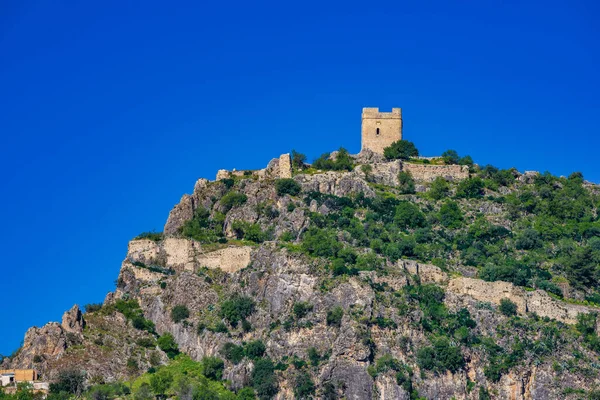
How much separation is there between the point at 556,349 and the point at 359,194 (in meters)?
26.9

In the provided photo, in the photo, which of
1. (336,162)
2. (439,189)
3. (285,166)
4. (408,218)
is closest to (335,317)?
(408,218)

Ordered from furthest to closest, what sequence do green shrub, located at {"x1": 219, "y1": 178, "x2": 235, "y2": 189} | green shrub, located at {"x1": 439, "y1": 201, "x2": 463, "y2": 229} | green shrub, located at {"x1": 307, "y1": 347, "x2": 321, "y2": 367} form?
1. green shrub, located at {"x1": 219, "y1": 178, "x2": 235, "y2": 189}
2. green shrub, located at {"x1": 439, "y1": 201, "x2": 463, "y2": 229}
3. green shrub, located at {"x1": 307, "y1": 347, "x2": 321, "y2": 367}

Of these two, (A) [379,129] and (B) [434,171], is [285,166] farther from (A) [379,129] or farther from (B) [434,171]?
(B) [434,171]

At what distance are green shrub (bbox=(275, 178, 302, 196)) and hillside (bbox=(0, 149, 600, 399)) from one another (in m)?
0.14

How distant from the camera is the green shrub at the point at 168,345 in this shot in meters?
110

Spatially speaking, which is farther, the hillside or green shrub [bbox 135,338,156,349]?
green shrub [bbox 135,338,156,349]

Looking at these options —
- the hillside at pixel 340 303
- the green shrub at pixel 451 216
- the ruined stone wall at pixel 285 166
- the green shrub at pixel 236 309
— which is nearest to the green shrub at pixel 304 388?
the hillside at pixel 340 303

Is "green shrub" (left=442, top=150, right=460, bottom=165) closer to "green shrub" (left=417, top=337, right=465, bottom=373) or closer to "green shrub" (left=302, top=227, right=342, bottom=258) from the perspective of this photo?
"green shrub" (left=302, top=227, right=342, bottom=258)

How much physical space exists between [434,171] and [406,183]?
159 inches

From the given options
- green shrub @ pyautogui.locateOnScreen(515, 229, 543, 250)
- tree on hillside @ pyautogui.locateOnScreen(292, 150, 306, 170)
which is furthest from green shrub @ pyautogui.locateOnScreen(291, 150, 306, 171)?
green shrub @ pyautogui.locateOnScreen(515, 229, 543, 250)

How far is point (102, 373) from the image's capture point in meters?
107

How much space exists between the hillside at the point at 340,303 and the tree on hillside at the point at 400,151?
874 centimetres

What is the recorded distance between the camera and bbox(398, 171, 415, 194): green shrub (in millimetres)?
130125

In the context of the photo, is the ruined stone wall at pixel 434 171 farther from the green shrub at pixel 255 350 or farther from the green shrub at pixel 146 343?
the green shrub at pixel 146 343
